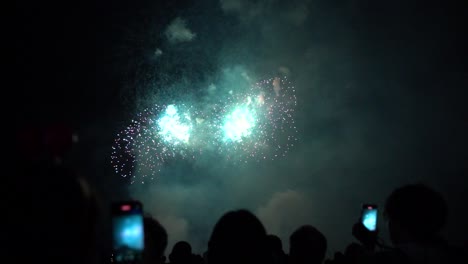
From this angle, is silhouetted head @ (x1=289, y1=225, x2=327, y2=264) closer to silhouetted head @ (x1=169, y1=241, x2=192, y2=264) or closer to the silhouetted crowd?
the silhouetted crowd

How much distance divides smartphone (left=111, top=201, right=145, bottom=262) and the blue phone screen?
10.4ft

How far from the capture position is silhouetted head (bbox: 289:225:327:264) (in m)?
4.32

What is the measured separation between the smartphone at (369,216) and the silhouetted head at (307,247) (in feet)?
2.21

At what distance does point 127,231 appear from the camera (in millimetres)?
2521

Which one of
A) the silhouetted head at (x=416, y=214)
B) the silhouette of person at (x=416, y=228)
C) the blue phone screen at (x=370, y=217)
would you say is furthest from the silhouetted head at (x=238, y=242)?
the blue phone screen at (x=370, y=217)

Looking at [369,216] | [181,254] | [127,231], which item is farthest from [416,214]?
[181,254]

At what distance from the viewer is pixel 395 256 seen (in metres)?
3.26

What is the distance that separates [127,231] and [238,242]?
0.92 m

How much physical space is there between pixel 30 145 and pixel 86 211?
0.36 meters

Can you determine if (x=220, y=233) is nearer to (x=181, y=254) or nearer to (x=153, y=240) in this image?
(x=153, y=240)

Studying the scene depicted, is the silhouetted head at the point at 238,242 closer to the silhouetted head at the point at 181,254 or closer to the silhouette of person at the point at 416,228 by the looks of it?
the silhouette of person at the point at 416,228

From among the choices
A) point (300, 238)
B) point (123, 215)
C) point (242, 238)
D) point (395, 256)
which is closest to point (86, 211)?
point (123, 215)

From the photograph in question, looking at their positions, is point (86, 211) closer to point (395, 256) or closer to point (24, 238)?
point (24, 238)

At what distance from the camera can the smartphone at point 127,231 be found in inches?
94.6
